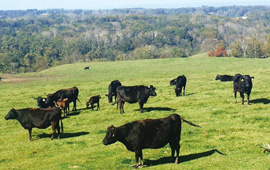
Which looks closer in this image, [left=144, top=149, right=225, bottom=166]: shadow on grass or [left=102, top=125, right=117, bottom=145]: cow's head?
[left=102, top=125, right=117, bottom=145]: cow's head

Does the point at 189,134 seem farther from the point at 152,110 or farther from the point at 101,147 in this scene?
the point at 152,110

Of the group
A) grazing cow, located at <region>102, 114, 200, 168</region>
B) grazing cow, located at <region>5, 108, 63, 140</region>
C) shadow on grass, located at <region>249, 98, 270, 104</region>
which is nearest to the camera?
grazing cow, located at <region>102, 114, 200, 168</region>

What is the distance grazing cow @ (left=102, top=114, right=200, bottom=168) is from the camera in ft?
46.4

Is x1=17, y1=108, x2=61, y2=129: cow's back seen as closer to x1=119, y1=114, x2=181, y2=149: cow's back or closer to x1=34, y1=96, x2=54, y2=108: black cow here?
x1=119, y1=114, x2=181, y2=149: cow's back

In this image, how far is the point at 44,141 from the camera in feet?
64.6

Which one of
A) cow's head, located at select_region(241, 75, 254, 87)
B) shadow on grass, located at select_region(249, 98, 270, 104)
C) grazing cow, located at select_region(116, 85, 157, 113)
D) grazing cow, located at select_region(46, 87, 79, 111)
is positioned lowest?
shadow on grass, located at select_region(249, 98, 270, 104)

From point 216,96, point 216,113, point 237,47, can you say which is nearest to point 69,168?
point 216,113

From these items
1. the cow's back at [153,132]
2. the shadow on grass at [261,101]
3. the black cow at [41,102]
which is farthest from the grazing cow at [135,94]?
the cow's back at [153,132]

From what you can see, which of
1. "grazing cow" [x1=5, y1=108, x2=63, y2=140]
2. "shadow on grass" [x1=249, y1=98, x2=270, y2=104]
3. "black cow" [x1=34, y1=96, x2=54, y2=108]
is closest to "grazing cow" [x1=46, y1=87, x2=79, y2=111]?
"black cow" [x1=34, y1=96, x2=54, y2=108]

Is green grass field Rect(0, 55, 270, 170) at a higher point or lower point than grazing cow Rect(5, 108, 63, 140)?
lower

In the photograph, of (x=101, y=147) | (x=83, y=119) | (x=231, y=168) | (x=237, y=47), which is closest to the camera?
(x=231, y=168)

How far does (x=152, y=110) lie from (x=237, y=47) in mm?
99811

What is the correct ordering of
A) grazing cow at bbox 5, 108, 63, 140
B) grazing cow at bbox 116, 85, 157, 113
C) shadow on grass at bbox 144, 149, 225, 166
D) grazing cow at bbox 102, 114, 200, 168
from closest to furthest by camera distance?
grazing cow at bbox 102, 114, 200, 168 → shadow on grass at bbox 144, 149, 225, 166 → grazing cow at bbox 5, 108, 63, 140 → grazing cow at bbox 116, 85, 157, 113

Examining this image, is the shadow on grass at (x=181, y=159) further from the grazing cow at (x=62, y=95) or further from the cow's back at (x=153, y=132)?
the grazing cow at (x=62, y=95)
